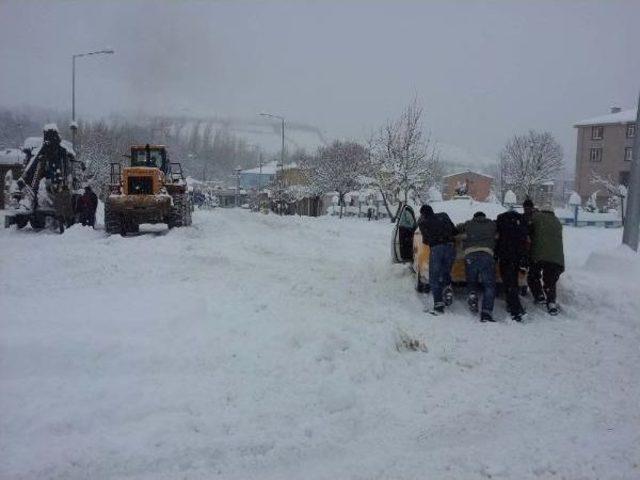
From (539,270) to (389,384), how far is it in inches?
177

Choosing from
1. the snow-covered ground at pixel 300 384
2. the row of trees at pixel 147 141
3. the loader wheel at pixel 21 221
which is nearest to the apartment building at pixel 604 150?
the row of trees at pixel 147 141

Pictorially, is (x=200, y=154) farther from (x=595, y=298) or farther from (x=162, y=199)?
(x=595, y=298)

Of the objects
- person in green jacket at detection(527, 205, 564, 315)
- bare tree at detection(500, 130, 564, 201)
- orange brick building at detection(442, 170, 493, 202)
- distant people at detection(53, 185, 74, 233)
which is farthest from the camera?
orange brick building at detection(442, 170, 493, 202)

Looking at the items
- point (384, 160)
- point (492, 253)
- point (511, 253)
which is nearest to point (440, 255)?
point (492, 253)

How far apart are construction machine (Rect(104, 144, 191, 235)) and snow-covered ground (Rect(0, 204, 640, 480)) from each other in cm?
842

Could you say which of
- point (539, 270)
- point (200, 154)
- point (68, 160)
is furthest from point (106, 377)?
point (200, 154)

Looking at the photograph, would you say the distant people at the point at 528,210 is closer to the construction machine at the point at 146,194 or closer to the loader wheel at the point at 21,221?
the construction machine at the point at 146,194

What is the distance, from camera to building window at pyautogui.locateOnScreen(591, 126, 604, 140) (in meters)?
65.7

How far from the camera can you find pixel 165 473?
411cm

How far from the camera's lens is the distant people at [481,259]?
27.7 ft

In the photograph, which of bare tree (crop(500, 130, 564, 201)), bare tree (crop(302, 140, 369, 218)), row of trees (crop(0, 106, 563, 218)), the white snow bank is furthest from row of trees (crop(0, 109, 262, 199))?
bare tree (crop(500, 130, 564, 201))

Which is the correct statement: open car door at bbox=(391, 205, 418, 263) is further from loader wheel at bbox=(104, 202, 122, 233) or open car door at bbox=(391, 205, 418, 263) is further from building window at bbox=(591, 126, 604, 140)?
building window at bbox=(591, 126, 604, 140)

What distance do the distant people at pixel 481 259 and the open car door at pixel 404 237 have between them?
2.05 metres

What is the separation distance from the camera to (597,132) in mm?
66438
